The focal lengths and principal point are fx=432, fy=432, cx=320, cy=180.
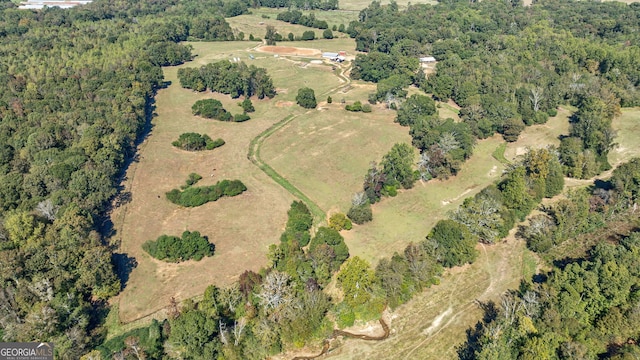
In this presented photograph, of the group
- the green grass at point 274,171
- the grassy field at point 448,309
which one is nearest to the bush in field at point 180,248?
the green grass at point 274,171

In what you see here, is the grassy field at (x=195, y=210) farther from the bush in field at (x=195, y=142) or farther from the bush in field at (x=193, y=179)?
the bush in field at (x=195, y=142)

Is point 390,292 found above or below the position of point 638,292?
below

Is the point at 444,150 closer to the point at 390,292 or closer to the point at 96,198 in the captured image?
the point at 390,292

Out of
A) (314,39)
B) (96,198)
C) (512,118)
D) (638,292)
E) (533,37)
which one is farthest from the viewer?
(314,39)

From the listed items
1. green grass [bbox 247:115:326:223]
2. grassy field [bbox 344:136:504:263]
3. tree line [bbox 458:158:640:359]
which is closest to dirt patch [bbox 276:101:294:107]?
green grass [bbox 247:115:326:223]

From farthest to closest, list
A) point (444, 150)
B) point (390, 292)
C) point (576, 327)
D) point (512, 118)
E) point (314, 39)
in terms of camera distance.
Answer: point (314, 39) → point (512, 118) → point (444, 150) → point (390, 292) → point (576, 327)

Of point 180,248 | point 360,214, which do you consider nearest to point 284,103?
point 360,214

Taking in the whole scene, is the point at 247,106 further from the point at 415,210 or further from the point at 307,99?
the point at 415,210

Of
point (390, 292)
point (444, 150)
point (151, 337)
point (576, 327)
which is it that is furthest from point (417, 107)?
point (151, 337)
